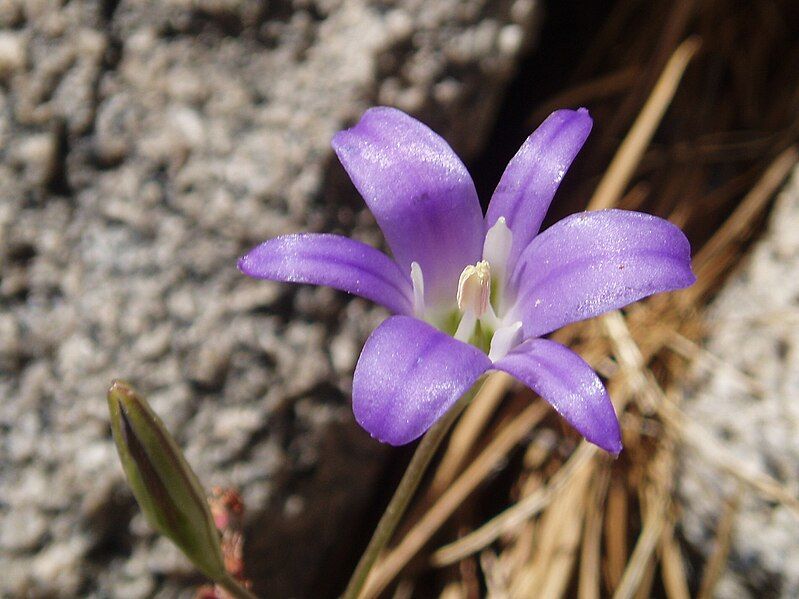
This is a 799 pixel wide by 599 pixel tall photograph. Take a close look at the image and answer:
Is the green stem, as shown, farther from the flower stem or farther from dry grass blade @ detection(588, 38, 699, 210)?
dry grass blade @ detection(588, 38, 699, 210)

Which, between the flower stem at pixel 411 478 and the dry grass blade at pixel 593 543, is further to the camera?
the dry grass blade at pixel 593 543

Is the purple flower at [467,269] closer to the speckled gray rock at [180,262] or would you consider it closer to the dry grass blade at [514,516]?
the speckled gray rock at [180,262]

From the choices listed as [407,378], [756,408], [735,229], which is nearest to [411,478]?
[407,378]

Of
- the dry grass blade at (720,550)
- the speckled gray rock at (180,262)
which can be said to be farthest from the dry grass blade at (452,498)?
the dry grass blade at (720,550)

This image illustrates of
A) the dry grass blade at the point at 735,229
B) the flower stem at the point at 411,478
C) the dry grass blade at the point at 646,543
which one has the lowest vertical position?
the dry grass blade at the point at 646,543

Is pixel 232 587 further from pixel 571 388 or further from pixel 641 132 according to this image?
pixel 641 132
